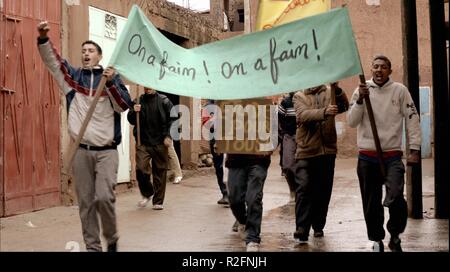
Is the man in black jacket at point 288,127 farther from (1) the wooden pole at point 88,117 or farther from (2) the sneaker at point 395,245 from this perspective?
(1) the wooden pole at point 88,117

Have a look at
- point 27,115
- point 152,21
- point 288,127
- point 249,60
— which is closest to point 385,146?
point 249,60

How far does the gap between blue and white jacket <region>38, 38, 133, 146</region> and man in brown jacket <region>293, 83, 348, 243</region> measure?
2162mm

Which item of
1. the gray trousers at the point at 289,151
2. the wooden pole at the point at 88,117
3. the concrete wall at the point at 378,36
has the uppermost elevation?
the concrete wall at the point at 378,36

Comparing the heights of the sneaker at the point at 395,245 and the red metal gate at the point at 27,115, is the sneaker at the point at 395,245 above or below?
below

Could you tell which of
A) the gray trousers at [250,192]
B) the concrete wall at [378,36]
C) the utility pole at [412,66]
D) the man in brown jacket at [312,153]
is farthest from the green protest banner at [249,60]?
the concrete wall at [378,36]

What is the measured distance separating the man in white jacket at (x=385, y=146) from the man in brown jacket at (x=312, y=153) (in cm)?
61

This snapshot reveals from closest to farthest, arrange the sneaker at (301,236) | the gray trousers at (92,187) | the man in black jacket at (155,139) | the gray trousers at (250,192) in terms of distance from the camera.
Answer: the gray trousers at (92,187) → the gray trousers at (250,192) → the sneaker at (301,236) → the man in black jacket at (155,139)

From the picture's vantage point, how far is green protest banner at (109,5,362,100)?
6.08 m

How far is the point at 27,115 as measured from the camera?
925 centimetres

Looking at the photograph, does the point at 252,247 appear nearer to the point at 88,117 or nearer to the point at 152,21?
the point at 88,117

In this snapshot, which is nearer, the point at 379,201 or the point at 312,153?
the point at 379,201

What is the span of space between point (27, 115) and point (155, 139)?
6.12 feet

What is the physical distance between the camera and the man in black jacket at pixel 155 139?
9992 millimetres

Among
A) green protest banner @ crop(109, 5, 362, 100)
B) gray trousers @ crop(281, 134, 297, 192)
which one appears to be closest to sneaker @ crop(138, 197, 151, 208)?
gray trousers @ crop(281, 134, 297, 192)
